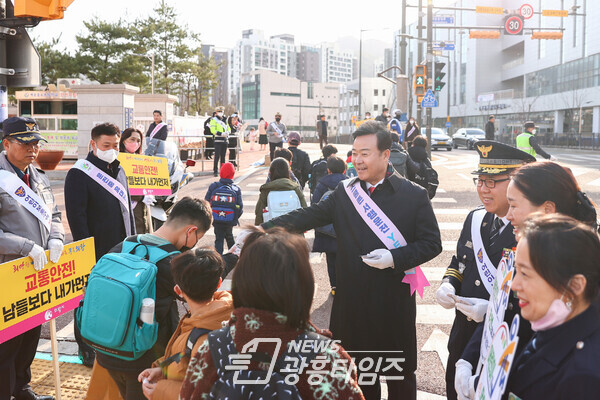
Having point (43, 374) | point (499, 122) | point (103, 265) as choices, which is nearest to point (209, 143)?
point (43, 374)

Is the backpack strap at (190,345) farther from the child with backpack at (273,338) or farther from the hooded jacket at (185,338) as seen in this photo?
the child with backpack at (273,338)

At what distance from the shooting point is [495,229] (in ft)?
10.6

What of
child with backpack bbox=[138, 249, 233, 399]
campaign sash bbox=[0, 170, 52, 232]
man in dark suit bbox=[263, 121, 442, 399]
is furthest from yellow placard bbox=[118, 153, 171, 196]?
child with backpack bbox=[138, 249, 233, 399]

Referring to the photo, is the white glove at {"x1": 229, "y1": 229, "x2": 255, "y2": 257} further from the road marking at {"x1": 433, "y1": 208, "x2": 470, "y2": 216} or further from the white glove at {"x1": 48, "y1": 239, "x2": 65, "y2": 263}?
the road marking at {"x1": 433, "y1": 208, "x2": 470, "y2": 216}

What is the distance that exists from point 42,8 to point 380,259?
12.6 ft

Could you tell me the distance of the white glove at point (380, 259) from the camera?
3.41m

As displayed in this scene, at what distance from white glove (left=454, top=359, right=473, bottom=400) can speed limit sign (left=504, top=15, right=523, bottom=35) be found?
1062 inches

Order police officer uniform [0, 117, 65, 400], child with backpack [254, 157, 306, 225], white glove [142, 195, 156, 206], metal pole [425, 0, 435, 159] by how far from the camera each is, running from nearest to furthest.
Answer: police officer uniform [0, 117, 65, 400] → white glove [142, 195, 156, 206] → child with backpack [254, 157, 306, 225] → metal pole [425, 0, 435, 159]

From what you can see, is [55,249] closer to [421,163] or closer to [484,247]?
[484,247]

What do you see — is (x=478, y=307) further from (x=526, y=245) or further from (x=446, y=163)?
(x=446, y=163)

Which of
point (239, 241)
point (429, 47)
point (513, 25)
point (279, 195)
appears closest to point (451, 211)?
point (279, 195)

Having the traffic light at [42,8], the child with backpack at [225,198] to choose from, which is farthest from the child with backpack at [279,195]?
the traffic light at [42,8]

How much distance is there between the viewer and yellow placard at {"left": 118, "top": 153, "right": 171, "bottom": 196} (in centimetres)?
636

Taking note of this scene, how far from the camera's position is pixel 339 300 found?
3764mm
